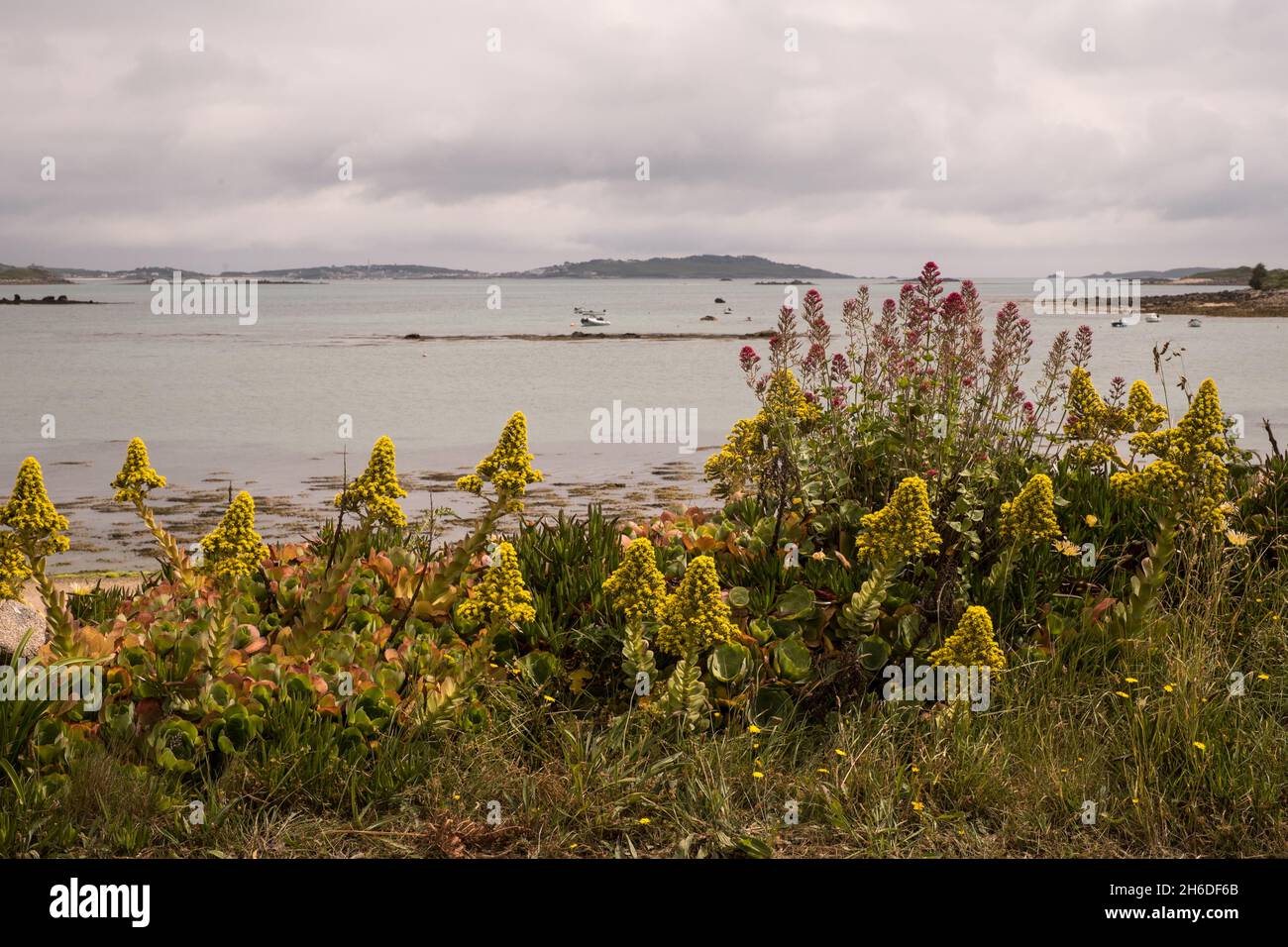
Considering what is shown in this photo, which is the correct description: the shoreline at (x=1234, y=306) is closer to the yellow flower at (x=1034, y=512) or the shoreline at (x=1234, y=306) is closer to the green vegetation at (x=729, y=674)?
the green vegetation at (x=729, y=674)

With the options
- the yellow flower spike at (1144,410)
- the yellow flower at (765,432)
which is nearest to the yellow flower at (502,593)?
the yellow flower at (765,432)

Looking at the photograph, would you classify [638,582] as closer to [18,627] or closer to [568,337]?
[18,627]

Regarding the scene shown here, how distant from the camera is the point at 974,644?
4.24m

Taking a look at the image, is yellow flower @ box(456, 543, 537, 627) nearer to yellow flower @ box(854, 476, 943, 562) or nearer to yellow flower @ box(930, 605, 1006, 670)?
yellow flower @ box(854, 476, 943, 562)

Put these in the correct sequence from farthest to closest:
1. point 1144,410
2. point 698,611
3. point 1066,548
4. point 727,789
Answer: point 1144,410
point 1066,548
point 698,611
point 727,789

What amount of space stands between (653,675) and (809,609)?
0.90 m

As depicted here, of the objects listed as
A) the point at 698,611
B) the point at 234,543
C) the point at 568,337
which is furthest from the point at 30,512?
the point at 568,337

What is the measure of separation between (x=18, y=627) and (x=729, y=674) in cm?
339

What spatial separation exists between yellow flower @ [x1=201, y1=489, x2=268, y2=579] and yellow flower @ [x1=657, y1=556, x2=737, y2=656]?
63.6 inches

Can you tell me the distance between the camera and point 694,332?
46312 mm

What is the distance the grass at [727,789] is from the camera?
3.79 metres

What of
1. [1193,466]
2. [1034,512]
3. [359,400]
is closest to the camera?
[1034,512]

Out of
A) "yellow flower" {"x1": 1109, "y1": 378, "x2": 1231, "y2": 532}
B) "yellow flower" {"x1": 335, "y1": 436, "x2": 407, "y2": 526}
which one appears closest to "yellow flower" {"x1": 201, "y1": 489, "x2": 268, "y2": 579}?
"yellow flower" {"x1": 335, "y1": 436, "x2": 407, "y2": 526}

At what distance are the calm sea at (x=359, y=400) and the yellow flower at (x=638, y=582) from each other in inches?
238
